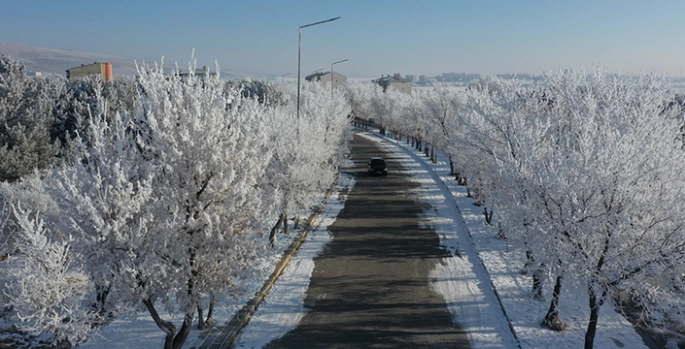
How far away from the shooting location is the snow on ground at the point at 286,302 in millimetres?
12180

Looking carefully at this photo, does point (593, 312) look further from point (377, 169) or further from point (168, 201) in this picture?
point (377, 169)

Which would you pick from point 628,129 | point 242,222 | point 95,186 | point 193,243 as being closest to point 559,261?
point 628,129

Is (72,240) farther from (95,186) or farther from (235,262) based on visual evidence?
(235,262)

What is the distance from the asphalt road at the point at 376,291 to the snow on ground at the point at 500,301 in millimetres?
568

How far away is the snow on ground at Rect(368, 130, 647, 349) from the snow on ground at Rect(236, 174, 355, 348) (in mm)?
4707

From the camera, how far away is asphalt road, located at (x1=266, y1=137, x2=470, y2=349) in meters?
12.1

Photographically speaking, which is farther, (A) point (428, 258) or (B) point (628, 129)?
(A) point (428, 258)

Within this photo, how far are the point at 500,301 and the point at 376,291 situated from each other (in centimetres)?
395

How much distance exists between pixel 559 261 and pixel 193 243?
8198mm

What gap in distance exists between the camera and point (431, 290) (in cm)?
1529

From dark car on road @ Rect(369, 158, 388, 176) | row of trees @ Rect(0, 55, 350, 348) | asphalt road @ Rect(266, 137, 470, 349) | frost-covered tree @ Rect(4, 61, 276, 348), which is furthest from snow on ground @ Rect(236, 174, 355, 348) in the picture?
dark car on road @ Rect(369, 158, 388, 176)

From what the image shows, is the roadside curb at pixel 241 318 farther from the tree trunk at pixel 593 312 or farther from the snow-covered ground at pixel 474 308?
the tree trunk at pixel 593 312

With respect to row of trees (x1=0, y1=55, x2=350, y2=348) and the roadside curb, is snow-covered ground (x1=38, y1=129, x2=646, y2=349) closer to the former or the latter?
the roadside curb

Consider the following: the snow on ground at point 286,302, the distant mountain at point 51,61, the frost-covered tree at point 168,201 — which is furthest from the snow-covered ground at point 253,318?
the distant mountain at point 51,61
